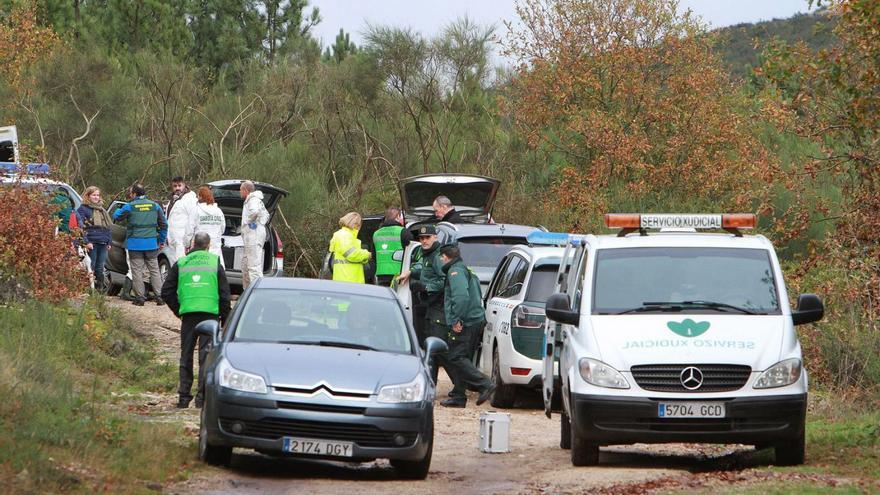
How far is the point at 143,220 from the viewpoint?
23.3 m

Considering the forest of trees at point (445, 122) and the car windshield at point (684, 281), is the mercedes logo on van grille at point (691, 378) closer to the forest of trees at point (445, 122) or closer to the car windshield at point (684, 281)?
the car windshield at point (684, 281)

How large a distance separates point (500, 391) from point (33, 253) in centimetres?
567

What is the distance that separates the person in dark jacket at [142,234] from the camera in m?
23.3

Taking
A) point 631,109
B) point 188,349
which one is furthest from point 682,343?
point 631,109

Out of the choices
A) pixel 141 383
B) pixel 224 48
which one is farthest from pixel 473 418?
pixel 224 48

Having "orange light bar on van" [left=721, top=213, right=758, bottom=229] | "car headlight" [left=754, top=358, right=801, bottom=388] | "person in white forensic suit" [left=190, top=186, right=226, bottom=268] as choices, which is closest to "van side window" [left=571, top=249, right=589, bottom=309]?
"orange light bar on van" [left=721, top=213, right=758, bottom=229]

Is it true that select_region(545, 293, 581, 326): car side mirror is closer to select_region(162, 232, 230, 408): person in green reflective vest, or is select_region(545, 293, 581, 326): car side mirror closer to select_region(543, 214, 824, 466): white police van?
select_region(543, 214, 824, 466): white police van

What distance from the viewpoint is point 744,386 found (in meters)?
11.3

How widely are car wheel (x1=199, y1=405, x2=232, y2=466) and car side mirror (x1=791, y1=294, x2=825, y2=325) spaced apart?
4420mm

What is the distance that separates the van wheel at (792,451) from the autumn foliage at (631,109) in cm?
2013

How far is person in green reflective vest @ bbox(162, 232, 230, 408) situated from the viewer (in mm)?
14617

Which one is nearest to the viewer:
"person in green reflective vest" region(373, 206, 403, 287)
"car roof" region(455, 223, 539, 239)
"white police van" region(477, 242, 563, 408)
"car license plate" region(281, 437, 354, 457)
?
"car license plate" region(281, 437, 354, 457)

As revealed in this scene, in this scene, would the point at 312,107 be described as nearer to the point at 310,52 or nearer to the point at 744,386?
the point at 310,52

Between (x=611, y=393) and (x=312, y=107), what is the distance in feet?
97.1
